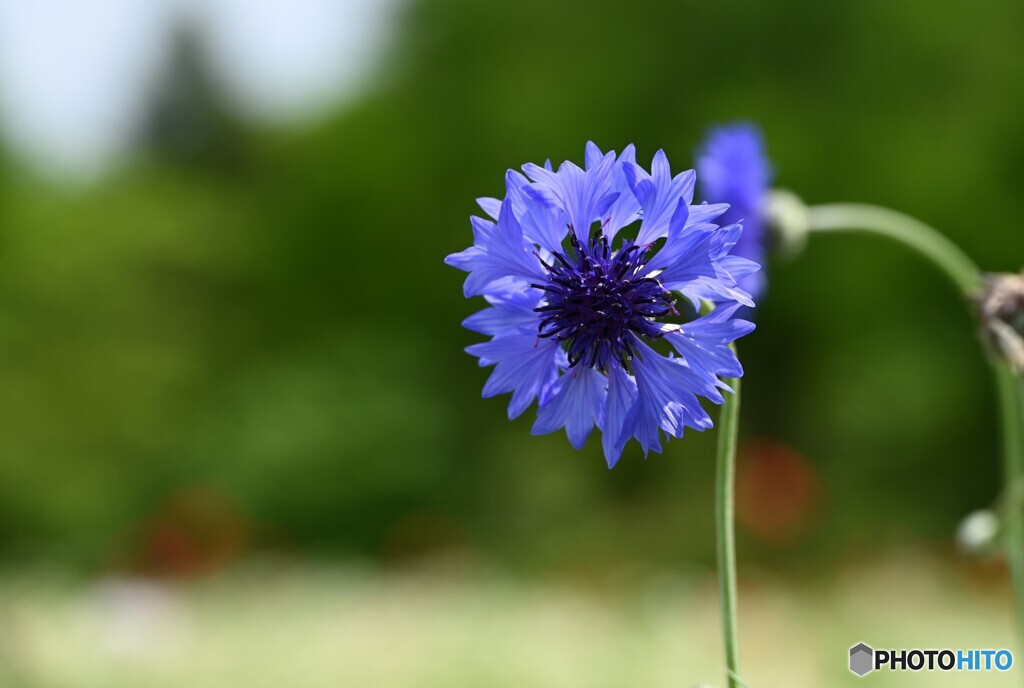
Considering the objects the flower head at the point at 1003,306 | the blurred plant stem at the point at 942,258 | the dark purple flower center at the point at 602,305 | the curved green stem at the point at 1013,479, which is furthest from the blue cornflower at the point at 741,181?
the dark purple flower center at the point at 602,305

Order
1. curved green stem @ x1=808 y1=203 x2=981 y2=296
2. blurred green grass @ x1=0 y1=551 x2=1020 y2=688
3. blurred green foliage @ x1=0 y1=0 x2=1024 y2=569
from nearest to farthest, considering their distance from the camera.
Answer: curved green stem @ x1=808 y1=203 x2=981 y2=296, blurred green grass @ x1=0 y1=551 x2=1020 y2=688, blurred green foliage @ x1=0 y1=0 x2=1024 y2=569

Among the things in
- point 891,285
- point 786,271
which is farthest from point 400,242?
point 891,285

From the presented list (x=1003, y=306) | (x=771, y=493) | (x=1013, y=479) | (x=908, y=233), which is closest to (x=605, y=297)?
(x=1003, y=306)

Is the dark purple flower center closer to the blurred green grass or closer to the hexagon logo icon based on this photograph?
the hexagon logo icon

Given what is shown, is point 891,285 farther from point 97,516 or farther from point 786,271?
point 97,516

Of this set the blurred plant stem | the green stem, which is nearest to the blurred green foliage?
the blurred plant stem

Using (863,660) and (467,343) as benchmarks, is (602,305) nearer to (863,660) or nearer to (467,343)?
(863,660)

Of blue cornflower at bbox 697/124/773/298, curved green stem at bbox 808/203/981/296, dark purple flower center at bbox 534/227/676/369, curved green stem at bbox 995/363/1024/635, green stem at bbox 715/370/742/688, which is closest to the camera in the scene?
green stem at bbox 715/370/742/688
